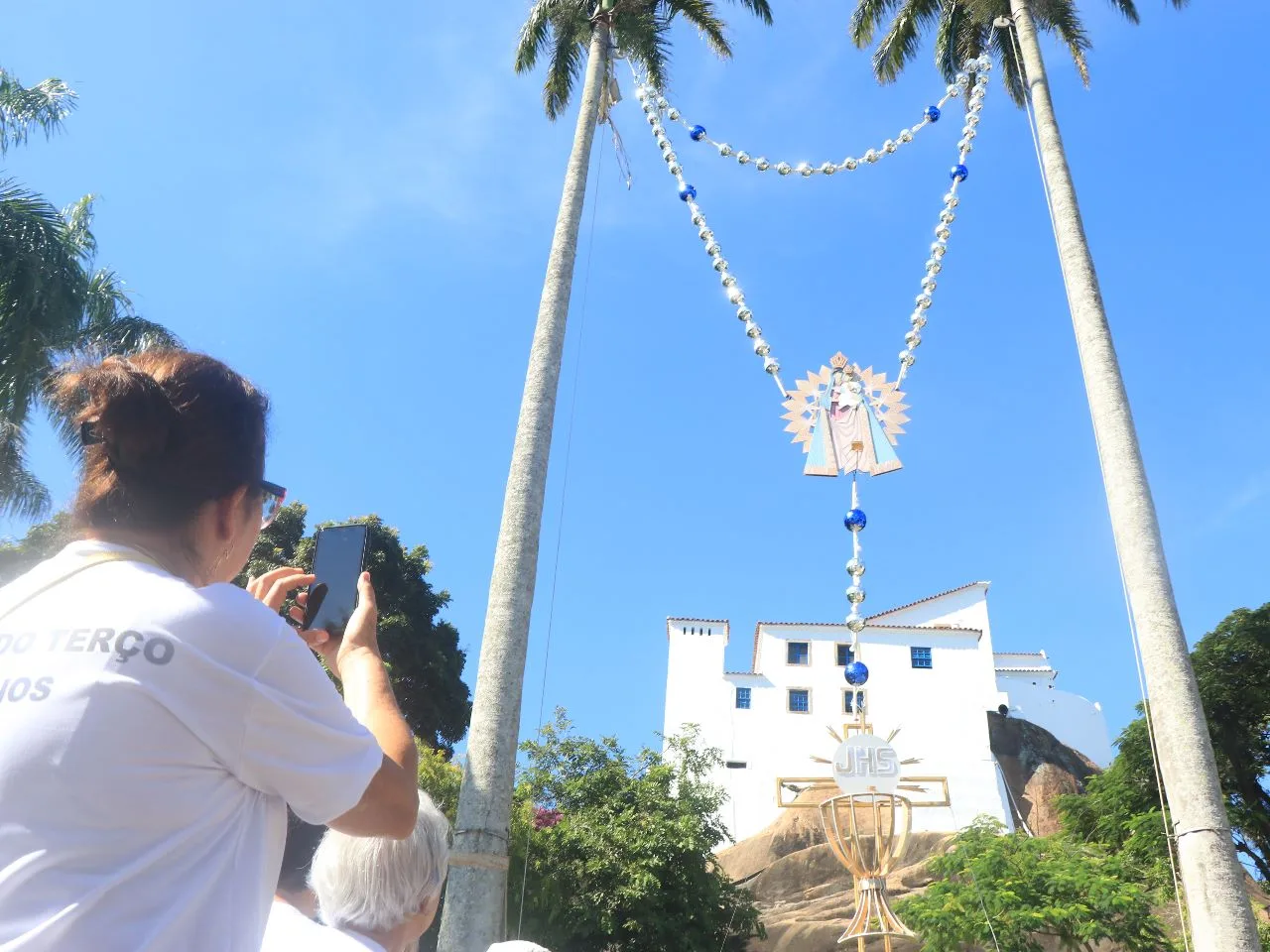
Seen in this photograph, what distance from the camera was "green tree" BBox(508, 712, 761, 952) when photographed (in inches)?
813

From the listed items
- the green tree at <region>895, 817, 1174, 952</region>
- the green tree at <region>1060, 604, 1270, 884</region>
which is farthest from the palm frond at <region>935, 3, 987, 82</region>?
the green tree at <region>1060, 604, 1270, 884</region>

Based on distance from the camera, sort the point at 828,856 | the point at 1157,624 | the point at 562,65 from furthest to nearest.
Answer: the point at 828,856 → the point at 562,65 → the point at 1157,624

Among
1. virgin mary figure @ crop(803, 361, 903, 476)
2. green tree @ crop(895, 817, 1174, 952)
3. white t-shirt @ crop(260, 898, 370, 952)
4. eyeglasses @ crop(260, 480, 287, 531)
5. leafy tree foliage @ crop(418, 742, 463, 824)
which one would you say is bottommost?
white t-shirt @ crop(260, 898, 370, 952)

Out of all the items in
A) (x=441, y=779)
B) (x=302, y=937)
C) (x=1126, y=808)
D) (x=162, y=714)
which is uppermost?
(x=1126, y=808)

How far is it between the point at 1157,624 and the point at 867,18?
8802 millimetres

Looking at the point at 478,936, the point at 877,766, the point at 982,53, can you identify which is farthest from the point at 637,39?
the point at 478,936

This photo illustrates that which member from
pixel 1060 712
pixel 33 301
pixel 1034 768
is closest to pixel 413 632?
pixel 33 301

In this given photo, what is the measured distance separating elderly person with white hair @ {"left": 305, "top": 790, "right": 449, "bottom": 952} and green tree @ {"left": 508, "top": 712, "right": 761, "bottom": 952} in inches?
720

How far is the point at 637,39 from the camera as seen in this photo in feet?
39.9

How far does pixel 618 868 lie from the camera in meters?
21.2

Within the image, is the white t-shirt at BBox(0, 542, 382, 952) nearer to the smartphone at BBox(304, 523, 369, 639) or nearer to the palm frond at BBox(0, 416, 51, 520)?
the smartphone at BBox(304, 523, 369, 639)

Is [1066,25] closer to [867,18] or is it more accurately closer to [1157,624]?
[867,18]

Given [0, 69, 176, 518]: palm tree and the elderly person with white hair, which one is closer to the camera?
the elderly person with white hair

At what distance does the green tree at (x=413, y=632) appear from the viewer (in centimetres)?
2511
